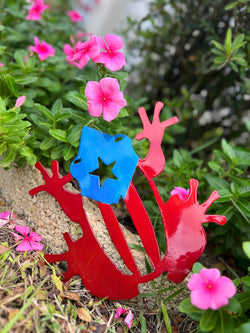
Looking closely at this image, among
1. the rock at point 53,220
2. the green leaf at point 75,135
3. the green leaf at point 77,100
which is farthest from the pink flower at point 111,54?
the rock at point 53,220

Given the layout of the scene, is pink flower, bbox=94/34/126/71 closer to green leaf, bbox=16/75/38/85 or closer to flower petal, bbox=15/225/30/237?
green leaf, bbox=16/75/38/85

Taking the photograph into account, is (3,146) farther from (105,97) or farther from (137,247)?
(137,247)

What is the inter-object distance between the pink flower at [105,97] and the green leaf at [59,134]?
0.66 ft

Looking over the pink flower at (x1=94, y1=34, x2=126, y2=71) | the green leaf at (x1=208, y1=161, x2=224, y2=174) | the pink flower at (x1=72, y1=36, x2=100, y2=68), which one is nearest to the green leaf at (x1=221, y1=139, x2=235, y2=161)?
the green leaf at (x1=208, y1=161, x2=224, y2=174)

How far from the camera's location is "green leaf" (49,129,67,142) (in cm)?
138

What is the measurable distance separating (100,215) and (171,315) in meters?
0.49

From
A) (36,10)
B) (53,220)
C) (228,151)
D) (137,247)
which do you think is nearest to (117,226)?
(137,247)

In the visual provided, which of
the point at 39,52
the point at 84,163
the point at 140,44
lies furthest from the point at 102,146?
the point at 140,44

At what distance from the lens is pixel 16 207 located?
1.53 m

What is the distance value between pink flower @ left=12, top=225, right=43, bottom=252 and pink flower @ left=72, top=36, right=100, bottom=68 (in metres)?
0.67

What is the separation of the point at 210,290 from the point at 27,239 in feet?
2.26

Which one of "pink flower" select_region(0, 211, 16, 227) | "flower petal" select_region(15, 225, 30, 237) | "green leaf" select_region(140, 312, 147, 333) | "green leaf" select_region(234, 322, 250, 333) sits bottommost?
"green leaf" select_region(140, 312, 147, 333)

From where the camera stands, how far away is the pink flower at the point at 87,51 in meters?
1.29

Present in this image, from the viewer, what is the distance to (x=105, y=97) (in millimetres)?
1276
